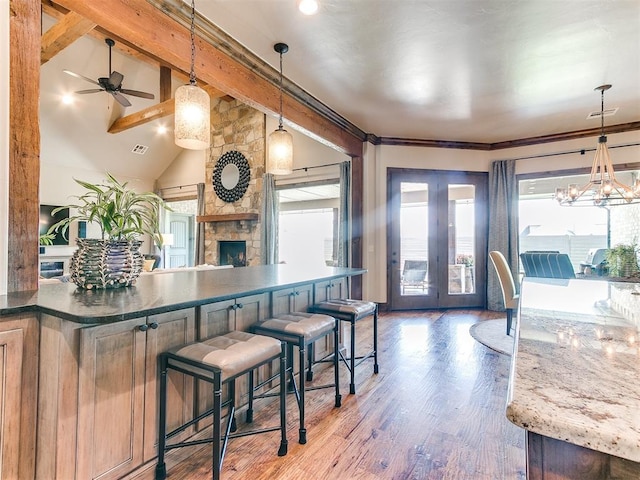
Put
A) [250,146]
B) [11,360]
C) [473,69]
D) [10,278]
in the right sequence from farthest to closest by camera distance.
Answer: [250,146] < [473,69] < [10,278] < [11,360]

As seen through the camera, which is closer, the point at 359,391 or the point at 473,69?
the point at 359,391

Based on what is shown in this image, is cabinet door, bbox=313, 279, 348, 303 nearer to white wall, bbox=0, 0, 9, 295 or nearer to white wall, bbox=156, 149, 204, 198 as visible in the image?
white wall, bbox=0, 0, 9, 295

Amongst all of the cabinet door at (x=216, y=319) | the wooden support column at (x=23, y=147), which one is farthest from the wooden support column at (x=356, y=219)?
the wooden support column at (x=23, y=147)

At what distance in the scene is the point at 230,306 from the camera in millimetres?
2102

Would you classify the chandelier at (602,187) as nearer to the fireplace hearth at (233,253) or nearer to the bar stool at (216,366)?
the bar stool at (216,366)

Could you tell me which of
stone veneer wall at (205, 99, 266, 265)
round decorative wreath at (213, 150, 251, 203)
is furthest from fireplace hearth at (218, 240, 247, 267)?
round decorative wreath at (213, 150, 251, 203)

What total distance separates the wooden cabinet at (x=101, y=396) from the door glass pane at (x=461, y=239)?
16.5 ft

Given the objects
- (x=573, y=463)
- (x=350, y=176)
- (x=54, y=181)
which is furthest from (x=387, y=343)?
(x=54, y=181)

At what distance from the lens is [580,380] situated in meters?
0.59

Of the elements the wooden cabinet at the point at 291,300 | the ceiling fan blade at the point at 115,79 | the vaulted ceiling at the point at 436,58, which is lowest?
the wooden cabinet at the point at 291,300

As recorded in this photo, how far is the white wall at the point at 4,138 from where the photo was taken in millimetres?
1610

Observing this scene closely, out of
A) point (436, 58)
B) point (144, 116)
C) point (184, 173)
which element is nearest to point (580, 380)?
point (436, 58)

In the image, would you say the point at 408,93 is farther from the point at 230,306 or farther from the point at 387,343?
the point at 230,306

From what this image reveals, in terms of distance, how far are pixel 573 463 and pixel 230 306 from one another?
1.89m
